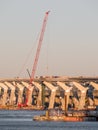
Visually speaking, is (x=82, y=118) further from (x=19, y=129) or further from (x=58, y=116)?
(x=19, y=129)

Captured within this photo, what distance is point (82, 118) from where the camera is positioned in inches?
5625

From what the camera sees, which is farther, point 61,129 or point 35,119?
point 35,119

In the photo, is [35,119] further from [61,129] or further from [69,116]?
[61,129]

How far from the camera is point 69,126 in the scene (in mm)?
121875

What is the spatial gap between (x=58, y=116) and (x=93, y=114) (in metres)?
6.27

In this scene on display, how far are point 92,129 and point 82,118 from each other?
30.3 meters

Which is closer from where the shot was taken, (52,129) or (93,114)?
(52,129)

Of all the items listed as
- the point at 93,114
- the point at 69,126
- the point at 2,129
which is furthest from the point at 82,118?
the point at 2,129

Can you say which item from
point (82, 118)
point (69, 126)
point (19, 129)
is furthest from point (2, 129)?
point (82, 118)

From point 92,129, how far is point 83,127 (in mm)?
6023

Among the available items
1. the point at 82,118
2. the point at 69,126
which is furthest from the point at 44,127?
the point at 82,118

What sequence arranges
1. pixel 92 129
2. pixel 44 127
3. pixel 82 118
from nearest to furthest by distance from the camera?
pixel 92 129 < pixel 44 127 < pixel 82 118

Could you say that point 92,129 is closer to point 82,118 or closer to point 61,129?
point 61,129

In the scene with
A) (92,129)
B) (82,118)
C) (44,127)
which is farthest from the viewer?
(82,118)
